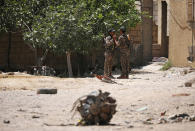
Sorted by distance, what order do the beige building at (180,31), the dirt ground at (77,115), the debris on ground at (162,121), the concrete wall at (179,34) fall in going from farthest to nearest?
the concrete wall at (179,34), the beige building at (180,31), the debris on ground at (162,121), the dirt ground at (77,115)


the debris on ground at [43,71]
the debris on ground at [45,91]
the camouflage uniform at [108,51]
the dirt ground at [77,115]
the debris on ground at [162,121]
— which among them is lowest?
the debris on ground at [162,121]

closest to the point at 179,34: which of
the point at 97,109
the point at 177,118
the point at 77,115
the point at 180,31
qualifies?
the point at 180,31

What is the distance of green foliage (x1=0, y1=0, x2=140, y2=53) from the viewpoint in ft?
56.0

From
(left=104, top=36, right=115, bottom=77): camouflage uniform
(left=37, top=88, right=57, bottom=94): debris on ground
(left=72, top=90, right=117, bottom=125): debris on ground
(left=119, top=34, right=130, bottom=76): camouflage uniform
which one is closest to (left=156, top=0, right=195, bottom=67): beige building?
(left=119, top=34, right=130, bottom=76): camouflage uniform

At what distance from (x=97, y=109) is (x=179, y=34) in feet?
43.8

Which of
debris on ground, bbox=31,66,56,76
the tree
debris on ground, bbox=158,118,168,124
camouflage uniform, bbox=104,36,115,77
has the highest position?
the tree

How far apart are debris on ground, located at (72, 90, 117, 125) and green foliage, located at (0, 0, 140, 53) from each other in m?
9.57

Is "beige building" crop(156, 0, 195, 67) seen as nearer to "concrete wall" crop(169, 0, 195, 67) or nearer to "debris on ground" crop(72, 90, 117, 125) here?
"concrete wall" crop(169, 0, 195, 67)

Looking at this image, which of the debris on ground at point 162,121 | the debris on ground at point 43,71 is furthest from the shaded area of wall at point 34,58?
the debris on ground at point 162,121

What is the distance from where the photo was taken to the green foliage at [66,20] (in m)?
17.1

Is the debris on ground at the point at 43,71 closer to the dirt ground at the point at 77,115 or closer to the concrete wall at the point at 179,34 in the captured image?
the dirt ground at the point at 77,115

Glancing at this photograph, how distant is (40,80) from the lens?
1377 centimetres

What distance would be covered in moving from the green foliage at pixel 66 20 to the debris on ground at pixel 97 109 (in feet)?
31.4

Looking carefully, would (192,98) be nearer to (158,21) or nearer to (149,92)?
(149,92)
